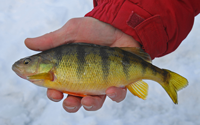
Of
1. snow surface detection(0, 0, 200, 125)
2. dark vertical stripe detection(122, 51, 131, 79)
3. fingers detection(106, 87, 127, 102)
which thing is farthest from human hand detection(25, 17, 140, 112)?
snow surface detection(0, 0, 200, 125)

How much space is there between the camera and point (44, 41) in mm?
2480

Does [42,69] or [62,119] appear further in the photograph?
[62,119]

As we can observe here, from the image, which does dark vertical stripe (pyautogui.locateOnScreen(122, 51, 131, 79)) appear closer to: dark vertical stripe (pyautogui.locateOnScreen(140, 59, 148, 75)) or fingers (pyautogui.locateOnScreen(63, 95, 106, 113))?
dark vertical stripe (pyautogui.locateOnScreen(140, 59, 148, 75))

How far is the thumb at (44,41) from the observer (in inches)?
97.3

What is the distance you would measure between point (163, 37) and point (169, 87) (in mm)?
771

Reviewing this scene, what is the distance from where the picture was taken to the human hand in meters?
2.30

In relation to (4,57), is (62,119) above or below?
below

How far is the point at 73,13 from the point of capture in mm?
4855

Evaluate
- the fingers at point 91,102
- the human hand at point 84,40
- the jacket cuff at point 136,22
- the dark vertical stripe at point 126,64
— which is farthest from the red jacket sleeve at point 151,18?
the fingers at point 91,102

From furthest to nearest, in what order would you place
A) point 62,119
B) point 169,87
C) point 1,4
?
point 1,4
point 62,119
point 169,87

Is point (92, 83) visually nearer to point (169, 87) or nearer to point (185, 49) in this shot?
point (169, 87)

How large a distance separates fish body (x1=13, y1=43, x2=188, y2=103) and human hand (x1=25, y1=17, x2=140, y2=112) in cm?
13

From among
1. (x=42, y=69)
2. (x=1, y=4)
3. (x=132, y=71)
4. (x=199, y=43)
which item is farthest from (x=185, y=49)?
(x=1, y=4)

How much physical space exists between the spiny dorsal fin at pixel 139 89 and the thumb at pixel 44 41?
1.26 meters
